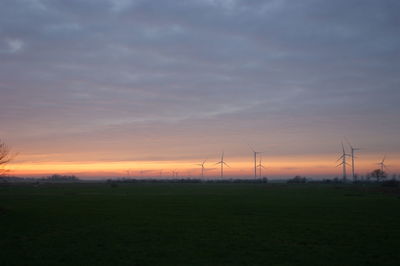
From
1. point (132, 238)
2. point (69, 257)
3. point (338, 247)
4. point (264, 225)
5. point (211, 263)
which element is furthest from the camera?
point (264, 225)

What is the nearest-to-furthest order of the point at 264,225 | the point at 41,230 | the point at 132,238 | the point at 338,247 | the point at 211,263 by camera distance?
the point at 211,263, the point at 338,247, the point at 132,238, the point at 41,230, the point at 264,225

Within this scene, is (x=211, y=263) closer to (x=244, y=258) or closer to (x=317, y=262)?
(x=244, y=258)

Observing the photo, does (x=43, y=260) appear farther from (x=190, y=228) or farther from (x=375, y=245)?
(x=375, y=245)

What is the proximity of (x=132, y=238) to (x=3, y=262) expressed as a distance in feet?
26.8

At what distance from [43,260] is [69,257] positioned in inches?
48.7

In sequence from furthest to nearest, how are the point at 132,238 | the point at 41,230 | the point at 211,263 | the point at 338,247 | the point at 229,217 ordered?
the point at 229,217 < the point at 41,230 < the point at 132,238 < the point at 338,247 < the point at 211,263

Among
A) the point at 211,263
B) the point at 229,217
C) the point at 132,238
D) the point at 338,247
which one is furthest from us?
the point at 229,217

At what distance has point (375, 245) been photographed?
72.4 feet

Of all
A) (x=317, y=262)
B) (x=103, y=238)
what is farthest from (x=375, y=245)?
(x=103, y=238)

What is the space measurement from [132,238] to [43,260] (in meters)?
6.84

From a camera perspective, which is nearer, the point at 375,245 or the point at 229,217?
the point at 375,245

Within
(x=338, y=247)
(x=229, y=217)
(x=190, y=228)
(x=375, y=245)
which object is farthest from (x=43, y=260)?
(x=229, y=217)

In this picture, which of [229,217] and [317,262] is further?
[229,217]

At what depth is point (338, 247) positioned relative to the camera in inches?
857
